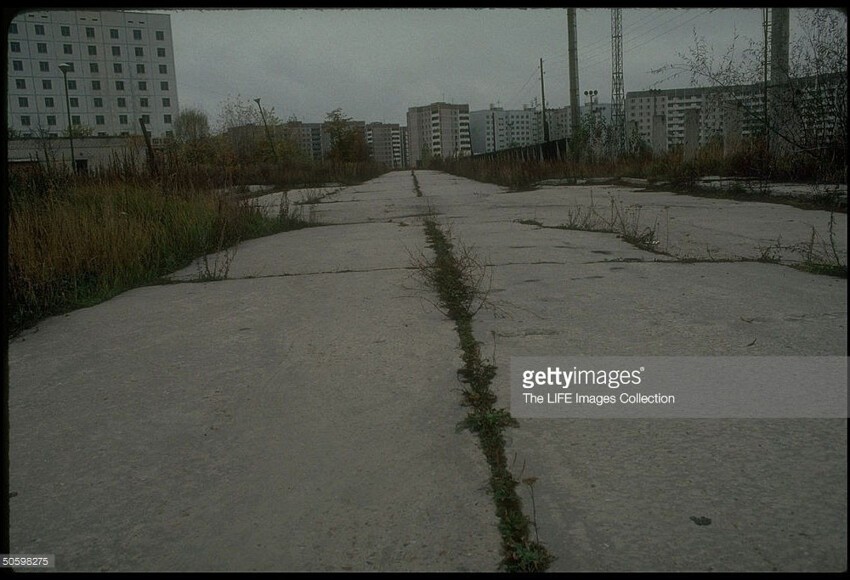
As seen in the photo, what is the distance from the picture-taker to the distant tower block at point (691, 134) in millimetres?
10508

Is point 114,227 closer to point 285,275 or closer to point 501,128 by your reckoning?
point 285,275

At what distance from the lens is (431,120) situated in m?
54.3

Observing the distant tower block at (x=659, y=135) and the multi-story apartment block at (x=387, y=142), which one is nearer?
the distant tower block at (x=659, y=135)

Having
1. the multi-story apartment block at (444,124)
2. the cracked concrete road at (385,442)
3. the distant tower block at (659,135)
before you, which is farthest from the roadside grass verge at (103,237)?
the multi-story apartment block at (444,124)

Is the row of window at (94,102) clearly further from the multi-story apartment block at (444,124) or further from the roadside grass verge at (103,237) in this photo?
the roadside grass verge at (103,237)

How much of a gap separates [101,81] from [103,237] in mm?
78220

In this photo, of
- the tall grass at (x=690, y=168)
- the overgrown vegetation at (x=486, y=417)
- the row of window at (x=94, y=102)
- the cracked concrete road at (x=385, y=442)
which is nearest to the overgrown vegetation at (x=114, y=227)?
the cracked concrete road at (x=385, y=442)

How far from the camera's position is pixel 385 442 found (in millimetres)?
1366

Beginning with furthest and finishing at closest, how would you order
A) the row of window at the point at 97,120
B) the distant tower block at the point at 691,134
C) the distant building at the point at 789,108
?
the row of window at the point at 97,120 < the distant tower block at the point at 691,134 < the distant building at the point at 789,108

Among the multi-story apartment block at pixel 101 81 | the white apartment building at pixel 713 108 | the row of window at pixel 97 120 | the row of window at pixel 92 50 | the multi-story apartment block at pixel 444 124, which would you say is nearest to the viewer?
the white apartment building at pixel 713 108

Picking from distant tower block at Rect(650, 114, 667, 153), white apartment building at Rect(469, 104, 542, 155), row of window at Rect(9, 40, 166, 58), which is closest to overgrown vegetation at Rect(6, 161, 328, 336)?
distant tower block at Rect(650, 114, 667, 153)

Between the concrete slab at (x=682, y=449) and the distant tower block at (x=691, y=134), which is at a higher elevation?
the distant tower block at (x=691, y=134)

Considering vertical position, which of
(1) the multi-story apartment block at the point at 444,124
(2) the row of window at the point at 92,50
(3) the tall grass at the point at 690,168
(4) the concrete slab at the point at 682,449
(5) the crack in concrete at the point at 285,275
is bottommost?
(4) the concrete slab at the point at 682,449

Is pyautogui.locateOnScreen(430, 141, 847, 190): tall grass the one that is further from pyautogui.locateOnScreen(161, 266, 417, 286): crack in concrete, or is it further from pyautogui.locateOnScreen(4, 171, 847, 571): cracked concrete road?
pyautogui.locateOnScreen(161, 266, 417, 286): crack in concrete
